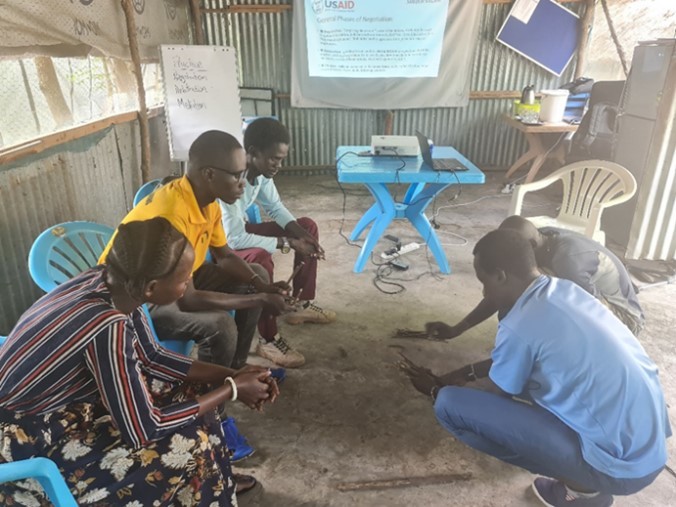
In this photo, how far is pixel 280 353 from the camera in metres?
2.44

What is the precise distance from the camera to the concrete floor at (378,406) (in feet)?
5.69

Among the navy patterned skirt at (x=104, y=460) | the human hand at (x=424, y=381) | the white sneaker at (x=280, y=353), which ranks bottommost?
the white sneaker at (x=280, y=353)

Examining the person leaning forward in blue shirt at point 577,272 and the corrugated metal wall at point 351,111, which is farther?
the corrugated metal wall at point 351,111

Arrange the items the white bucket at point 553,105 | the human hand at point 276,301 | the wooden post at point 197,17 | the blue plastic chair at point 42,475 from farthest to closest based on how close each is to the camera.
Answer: the wooden post at point 197,17 → the white bucket at point 553,105 → the human hand at point 276,301 → the blue plastic chair at point 42,475

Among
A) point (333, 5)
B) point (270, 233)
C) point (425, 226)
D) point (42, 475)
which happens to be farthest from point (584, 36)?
point (42, 475)

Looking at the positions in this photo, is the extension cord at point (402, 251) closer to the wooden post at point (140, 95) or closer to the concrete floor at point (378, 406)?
the concrete floor at point (378, 406)

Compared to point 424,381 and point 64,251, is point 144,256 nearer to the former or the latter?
point 64,251

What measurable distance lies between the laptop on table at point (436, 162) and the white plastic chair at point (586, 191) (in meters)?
0.48

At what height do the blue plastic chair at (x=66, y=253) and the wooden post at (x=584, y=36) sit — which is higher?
the wooden post at (x=584, y=36)

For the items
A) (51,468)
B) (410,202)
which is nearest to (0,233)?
(51,468)

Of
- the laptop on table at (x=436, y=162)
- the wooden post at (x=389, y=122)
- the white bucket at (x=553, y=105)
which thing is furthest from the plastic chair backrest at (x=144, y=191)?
the white bucket at (x=553, y=105)

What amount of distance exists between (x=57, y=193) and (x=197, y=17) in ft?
12.6

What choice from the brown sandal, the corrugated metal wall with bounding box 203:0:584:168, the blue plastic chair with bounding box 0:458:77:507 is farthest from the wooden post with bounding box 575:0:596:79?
the blue plastic chair with bounding box 0:458:77:507

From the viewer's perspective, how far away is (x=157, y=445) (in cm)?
122
